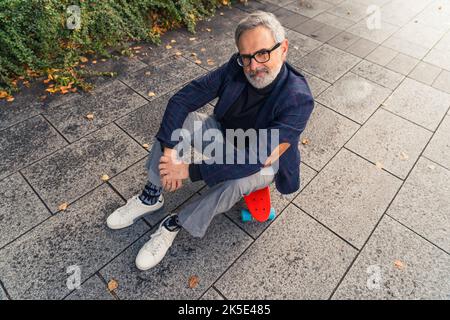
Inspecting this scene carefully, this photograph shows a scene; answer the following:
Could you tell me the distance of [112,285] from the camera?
2.69m

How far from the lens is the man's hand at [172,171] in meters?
2.61

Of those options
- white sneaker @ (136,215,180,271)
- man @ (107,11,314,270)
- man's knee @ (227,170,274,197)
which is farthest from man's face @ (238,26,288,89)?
white sneaker @ (136,215,180,271)

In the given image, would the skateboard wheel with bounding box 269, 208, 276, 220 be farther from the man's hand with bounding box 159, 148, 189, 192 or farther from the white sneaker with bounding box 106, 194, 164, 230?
the white sneaker with bounding box 106, 194, 164, 230

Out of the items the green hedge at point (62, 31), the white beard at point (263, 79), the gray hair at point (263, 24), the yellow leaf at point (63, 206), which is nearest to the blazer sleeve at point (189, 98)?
the white beard at point (263, 79)

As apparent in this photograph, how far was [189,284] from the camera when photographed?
273 centimetres

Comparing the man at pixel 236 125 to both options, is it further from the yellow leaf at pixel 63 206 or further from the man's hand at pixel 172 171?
the yellow leaf at pixel 63 206

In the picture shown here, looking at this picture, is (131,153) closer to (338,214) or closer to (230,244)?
(230,244)

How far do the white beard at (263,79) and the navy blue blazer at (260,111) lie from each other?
80 millimetres

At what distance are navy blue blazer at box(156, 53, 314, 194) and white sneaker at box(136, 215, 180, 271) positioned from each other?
2.35ft

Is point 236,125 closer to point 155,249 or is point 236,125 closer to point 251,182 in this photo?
point 251,182

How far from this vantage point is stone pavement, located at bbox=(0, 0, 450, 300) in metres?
2.78

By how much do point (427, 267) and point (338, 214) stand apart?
0.91 m

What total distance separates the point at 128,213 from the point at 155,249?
50 cm
